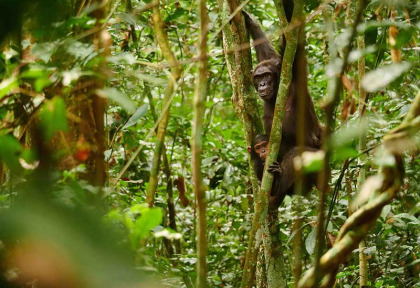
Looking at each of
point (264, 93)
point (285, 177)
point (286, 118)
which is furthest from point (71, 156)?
point (286, 118)

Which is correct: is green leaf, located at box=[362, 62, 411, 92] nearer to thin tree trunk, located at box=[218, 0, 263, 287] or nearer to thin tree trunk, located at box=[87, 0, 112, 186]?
thin tree trunk, located at box=[87, 0, 112, 186]

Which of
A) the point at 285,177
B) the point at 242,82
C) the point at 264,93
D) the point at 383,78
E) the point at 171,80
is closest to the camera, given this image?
the point at 383,78

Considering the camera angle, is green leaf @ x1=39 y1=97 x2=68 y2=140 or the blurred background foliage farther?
green leaf @ x1=39 y1=97 x2=68 y2=140

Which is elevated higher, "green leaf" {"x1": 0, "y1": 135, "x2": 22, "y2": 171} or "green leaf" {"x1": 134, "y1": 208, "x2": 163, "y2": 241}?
"green leaf" {"x1": 0, "y1": 135, "x2": 22, "y2": 171}

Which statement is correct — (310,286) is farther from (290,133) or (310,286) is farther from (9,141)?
(290,133)

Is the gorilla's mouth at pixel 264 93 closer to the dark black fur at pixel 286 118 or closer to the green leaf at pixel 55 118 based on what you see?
the dark black fur at pixel 286 118

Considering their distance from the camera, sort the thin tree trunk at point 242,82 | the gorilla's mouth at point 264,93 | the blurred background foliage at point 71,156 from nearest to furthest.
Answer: the blurred background foliage at point 71,156 → the thin tree trunk at point 242,82 → the gorilla's mouth at point 264,93

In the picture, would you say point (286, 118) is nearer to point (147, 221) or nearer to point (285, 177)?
point (285, 177)

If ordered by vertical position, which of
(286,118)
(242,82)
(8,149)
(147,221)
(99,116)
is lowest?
(147,221)

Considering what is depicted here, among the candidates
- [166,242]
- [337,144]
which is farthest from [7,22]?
[166,242]

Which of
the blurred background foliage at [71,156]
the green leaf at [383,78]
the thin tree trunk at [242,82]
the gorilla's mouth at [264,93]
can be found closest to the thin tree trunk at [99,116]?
the blurred background foliage at [71,156]

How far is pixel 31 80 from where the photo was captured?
5.94 feet

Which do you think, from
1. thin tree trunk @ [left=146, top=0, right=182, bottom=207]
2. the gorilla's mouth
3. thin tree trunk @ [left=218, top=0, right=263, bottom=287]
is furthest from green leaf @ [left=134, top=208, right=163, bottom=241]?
the gorilla's mouth

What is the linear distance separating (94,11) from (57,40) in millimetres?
195
